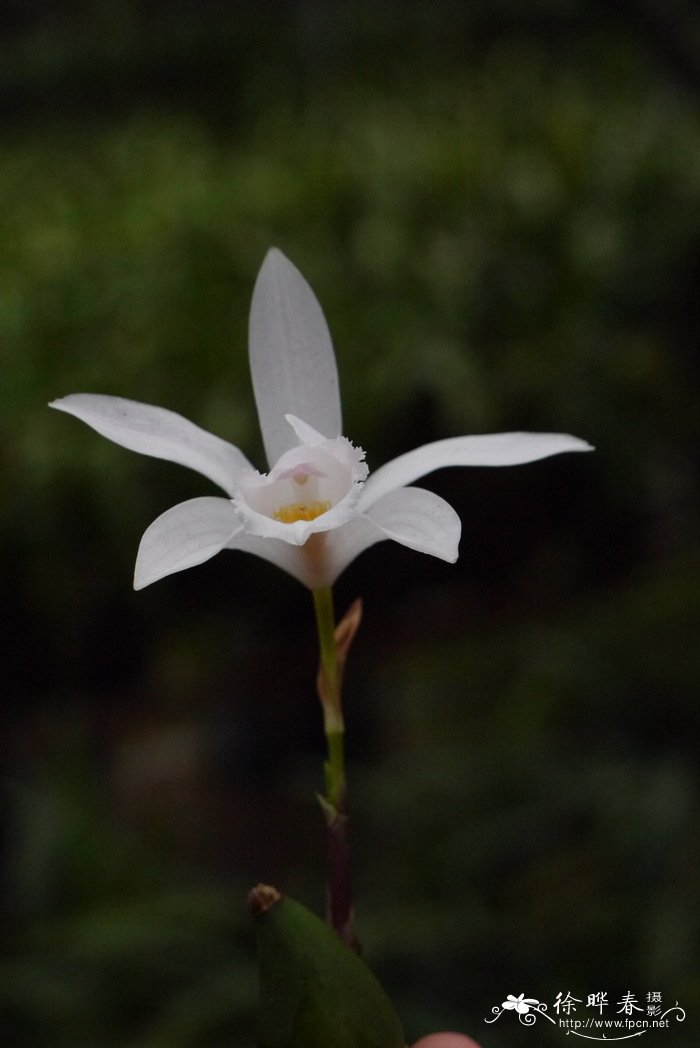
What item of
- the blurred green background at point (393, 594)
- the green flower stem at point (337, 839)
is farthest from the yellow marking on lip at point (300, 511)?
the blurred green background at point (393, 594)

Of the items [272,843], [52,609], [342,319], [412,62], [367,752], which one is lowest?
[272,843]

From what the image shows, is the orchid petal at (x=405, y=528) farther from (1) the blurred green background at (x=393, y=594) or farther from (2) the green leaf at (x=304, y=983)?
(1) the blurred green background at (x=393, y=594)

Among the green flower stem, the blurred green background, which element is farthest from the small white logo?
the green flower stem

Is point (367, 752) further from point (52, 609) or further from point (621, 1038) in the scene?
point (621, 1038)

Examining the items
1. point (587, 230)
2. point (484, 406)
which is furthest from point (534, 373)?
point (587, 230)

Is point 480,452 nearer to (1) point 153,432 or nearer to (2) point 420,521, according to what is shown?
(2) point 420,521

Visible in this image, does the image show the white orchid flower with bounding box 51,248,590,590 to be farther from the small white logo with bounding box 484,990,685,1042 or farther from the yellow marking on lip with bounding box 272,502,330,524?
the small white logo with bounding box 484,990,685,1042

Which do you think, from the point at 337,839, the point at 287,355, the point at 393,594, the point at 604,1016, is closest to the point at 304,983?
the point at 337,839
